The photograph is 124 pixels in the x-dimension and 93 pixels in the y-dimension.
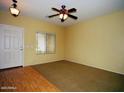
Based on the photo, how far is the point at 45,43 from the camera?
216 inches

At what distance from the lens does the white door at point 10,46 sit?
3799 mm

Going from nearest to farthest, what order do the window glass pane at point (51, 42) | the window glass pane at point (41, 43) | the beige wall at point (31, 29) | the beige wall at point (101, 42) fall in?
the beige wall at point (101, 42)
the beige wall at point (31, 29)
the window glass pane at point (41, 43)
the window glass pane at point (51, 42)

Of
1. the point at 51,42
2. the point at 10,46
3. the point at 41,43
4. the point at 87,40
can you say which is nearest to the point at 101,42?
the point at 87,40

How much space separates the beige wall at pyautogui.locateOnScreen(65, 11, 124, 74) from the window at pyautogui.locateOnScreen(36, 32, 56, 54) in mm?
1423

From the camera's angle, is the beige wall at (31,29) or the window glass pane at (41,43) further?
the window glass pane at (41,43)

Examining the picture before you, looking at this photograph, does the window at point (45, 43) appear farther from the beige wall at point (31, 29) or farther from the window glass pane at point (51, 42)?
the beige wall at point (31, 29)

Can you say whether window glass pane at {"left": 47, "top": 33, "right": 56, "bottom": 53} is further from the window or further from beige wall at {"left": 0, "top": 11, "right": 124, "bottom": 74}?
beige wall at {"left": 0, "top": 11, "right": 124, "bottom": 74}

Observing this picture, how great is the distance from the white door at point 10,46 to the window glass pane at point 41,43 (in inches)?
40.5

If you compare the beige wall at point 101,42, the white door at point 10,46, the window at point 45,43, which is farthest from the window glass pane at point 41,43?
the beige wall at point 101,42

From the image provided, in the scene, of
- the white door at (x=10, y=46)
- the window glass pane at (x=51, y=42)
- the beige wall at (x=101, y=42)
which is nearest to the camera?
the beige wall at (x=101, y=42)

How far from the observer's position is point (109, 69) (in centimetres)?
394

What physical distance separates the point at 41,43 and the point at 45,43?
30 centimetres

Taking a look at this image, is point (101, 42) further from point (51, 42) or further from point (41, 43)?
point (41, 43)

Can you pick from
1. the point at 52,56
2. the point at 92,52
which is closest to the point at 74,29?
the point at 92,52
